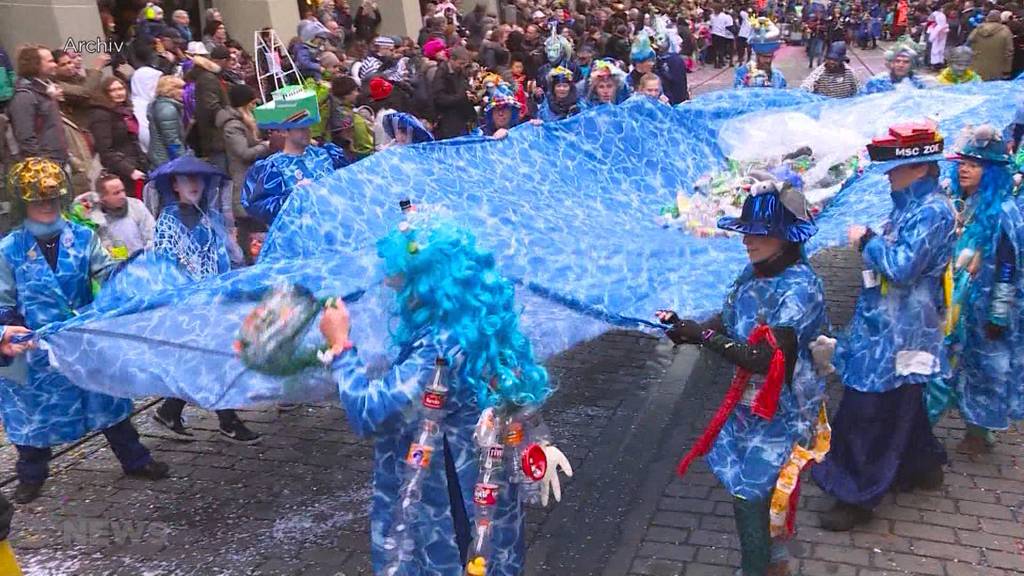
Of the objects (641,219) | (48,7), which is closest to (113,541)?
(641,219)

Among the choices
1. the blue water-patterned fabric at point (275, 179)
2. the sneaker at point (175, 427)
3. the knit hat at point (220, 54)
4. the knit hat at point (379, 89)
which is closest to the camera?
the blue water-patterned fabric at point (275, 179)

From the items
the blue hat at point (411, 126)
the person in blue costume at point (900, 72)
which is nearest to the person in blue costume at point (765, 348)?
the blue hat at point (411, 126)

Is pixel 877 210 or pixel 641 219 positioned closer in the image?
pixel 877 210

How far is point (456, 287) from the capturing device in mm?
3080

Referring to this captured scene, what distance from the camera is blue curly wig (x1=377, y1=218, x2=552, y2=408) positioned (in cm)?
308

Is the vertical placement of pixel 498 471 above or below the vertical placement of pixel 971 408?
above

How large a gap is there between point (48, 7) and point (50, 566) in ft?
31.4

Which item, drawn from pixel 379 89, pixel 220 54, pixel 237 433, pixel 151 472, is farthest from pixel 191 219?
pixel 379 89

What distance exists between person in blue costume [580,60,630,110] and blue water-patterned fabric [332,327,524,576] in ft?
16.9

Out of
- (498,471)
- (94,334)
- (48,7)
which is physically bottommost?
(498,471)

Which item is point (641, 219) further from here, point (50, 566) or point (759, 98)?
point (50, 566)

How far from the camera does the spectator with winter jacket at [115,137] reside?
7.83m

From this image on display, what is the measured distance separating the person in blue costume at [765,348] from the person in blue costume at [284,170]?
2631mm

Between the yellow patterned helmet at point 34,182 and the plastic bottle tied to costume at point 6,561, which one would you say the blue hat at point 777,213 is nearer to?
the plastic bottle tied to costume at point 6,561
